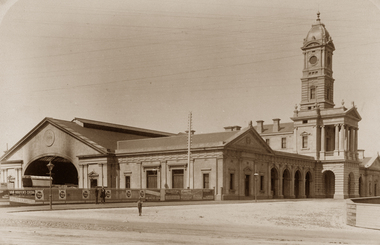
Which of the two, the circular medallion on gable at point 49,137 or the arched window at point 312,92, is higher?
the arched window at point 312,92

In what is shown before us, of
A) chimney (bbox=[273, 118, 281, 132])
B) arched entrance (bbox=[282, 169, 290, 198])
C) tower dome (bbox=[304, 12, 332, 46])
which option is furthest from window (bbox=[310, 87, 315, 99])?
arched entrance (bbox=[282, 169, 290, 198])

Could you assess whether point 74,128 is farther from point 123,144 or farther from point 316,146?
point 316,146

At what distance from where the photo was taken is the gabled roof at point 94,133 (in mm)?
60312

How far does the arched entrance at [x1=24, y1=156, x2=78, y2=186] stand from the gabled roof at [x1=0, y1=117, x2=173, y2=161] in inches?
134

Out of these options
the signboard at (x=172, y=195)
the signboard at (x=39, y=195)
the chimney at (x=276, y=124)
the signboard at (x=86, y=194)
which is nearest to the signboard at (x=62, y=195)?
the signboard at (x=39, y=195)

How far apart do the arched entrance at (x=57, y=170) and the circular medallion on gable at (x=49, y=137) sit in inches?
92.7

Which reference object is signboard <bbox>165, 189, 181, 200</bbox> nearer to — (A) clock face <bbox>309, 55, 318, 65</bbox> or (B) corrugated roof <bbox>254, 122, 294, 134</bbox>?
(A) clock face <bbox>309, 55, 318, 65</bbox>

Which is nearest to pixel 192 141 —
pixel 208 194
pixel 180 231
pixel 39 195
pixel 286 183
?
pixel 208 194

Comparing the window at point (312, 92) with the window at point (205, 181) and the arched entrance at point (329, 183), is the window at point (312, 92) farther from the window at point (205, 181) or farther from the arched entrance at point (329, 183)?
the window at point (205, 181)

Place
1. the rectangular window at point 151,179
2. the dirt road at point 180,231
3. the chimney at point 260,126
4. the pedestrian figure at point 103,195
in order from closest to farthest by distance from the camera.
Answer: the dirt road at point 180,231, the pedestrian figure at point 103,195, the rectangular window at point 151,179, the chimney at point 260,126

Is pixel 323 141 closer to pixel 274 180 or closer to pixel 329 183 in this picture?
pixel 329 183

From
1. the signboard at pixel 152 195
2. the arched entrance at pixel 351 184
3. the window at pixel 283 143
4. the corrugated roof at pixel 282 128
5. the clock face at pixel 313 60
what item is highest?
the clock face at pixel 313 60

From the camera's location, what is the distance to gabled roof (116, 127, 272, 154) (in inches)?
2095

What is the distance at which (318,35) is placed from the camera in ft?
263
